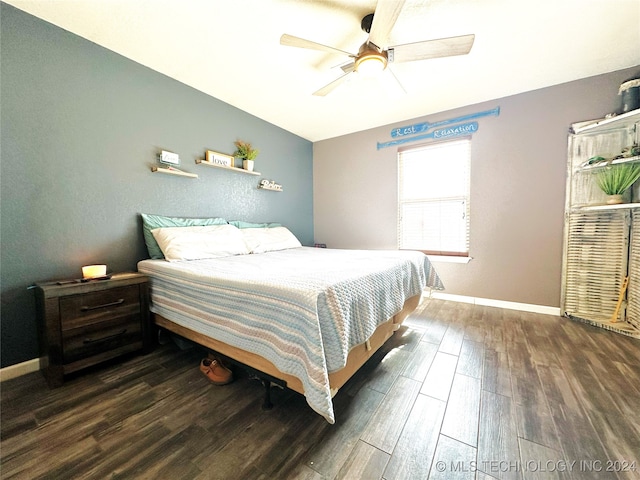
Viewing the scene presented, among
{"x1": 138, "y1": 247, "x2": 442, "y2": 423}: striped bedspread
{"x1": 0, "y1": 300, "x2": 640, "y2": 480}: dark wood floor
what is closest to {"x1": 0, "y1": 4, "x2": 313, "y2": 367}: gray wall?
{"x1": 138, "y1": 247, "x2": 442, "y2": 423}: striped bedspread

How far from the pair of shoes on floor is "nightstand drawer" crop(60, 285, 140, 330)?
0.80 m

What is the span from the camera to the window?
3148 millimetres

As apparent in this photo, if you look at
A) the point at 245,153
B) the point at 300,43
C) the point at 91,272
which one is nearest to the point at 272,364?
the point at 91,272

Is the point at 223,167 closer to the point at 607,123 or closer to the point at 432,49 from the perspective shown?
the point at 432,49

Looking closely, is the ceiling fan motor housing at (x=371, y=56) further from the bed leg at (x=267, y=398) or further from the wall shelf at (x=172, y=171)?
the bed leg at (x=267, y=398)

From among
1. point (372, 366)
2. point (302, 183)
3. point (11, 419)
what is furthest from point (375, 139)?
point (11, 419)

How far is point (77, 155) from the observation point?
1921mm

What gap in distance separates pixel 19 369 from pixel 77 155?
1.64 metres

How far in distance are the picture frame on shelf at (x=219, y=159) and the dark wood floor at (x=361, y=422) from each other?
81.6 inches

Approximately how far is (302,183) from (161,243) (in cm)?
257

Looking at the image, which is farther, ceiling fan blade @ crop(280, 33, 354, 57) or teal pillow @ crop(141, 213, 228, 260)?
teal pillow @ crop(141, 213, 228, 260)

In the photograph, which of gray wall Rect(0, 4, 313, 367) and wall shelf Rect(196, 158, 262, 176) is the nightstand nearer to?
gray wall Rect(0, 4, 313, 367)

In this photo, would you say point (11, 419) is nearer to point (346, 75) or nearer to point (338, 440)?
point (338, 440)

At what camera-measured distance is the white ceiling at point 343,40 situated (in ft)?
5.45
